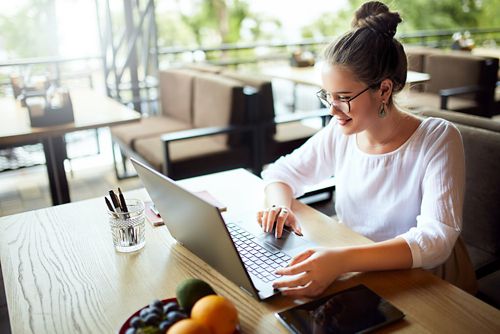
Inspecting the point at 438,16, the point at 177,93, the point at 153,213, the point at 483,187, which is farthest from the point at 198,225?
the point at 438,16

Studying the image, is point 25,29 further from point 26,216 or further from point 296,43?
point 26,216

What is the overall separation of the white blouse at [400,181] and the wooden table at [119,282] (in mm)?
128

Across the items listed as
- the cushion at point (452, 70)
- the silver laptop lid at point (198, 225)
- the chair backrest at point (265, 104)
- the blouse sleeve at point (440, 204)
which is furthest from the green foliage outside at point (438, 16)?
the silver laptop lid at point (198, 225)

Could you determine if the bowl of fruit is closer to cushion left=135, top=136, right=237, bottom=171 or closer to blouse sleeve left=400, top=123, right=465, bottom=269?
blouse sleeve left=400, top=123, right=465, bottom=269

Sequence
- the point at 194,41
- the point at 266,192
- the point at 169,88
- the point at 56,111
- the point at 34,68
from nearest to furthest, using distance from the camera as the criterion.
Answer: the point at 266,192, the point at 56,111, the point at 169,88, the point at 34,68, the point at 194,41

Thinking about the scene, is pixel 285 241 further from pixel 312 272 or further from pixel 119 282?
pixel 119 282

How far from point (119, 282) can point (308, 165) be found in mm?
784

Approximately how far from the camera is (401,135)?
1.40 m

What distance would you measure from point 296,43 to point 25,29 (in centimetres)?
356

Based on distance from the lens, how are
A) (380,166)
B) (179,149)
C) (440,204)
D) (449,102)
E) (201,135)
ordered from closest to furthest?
(440,204) < (380,166) < (201,135) < (179,149) < (449,102)

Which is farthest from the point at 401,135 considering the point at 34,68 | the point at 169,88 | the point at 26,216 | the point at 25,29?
the point at 25,29

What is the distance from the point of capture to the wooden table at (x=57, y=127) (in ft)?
8.47

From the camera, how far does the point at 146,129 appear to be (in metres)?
3.66

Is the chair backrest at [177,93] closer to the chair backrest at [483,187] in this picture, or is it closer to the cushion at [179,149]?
the cushion at [179,149]
